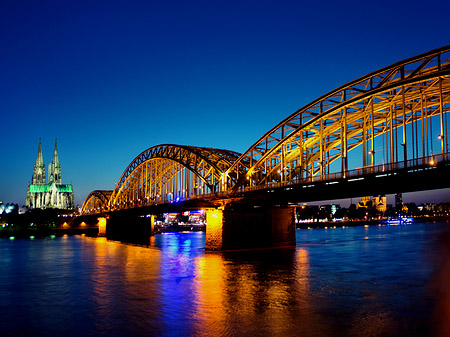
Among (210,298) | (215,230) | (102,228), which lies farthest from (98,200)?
(210,298)

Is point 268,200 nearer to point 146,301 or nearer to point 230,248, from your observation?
point 230,248

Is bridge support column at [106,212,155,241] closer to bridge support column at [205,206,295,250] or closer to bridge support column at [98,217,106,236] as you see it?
bridge support column at [98,217,106,236]

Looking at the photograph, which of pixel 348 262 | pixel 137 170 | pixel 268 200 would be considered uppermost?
pixel 137 170

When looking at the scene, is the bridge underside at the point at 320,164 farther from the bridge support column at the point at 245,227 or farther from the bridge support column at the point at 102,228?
the bridge support column at the point at 102,228

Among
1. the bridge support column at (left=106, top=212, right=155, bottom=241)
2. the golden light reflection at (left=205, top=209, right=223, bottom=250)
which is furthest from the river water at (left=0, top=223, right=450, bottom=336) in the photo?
the bridge support column at (left=106, top=212, right=155, bottom=241)

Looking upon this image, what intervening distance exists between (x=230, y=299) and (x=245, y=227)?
32.1 m

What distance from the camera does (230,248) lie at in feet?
194

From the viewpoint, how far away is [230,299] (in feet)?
93.0

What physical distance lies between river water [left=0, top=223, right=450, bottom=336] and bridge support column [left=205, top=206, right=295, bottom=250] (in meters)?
9.24

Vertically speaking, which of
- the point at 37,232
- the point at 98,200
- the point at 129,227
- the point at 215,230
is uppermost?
the point at 98,200

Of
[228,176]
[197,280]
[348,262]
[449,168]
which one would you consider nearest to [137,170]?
[228,176]

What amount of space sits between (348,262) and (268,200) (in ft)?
42.4

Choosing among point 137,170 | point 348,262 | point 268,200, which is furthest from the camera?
point 137,170

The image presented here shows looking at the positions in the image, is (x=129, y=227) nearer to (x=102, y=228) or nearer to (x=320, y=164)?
(x=102, y=228)
